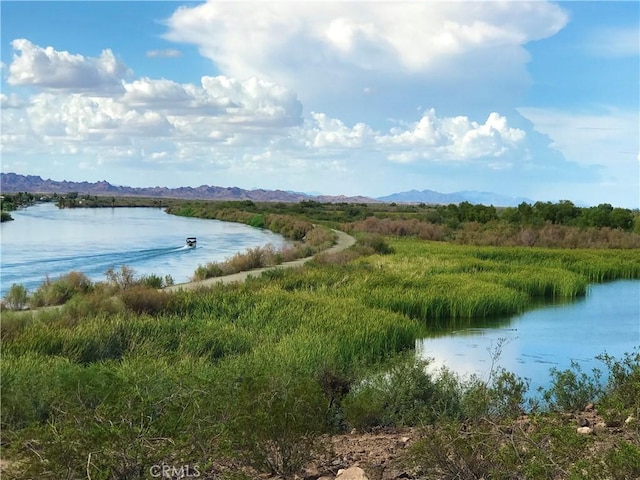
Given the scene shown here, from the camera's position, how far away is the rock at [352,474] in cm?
568

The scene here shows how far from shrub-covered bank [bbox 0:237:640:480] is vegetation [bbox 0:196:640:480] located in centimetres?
3

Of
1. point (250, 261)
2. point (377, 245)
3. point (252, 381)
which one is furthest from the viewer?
point (377, 245)

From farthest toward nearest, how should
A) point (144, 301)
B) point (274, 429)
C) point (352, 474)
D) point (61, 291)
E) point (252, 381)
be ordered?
1. point (61, 291)
2. point (144, 301)
3. point (252, 381)
4. point (274, 429)
5. point (352, 474)

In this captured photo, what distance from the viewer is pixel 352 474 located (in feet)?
18.8

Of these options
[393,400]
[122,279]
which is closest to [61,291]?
[122,279]

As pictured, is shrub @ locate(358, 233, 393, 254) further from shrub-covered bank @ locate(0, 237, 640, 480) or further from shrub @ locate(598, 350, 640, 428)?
shrub @ locate(598, 350, 640, 428)

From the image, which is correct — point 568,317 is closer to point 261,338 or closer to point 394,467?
point 261,338

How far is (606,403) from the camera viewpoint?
24.1ft

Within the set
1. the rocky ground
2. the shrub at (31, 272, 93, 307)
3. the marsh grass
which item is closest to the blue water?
the marsh grass

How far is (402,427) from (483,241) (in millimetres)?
38321

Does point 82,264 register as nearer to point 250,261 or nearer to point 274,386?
point 250,261

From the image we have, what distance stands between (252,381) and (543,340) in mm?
13244

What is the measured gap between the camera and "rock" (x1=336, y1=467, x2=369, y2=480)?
5.68 metres

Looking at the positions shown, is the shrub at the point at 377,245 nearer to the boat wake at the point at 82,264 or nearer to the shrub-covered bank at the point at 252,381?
the boat wake at the point at 82,264
